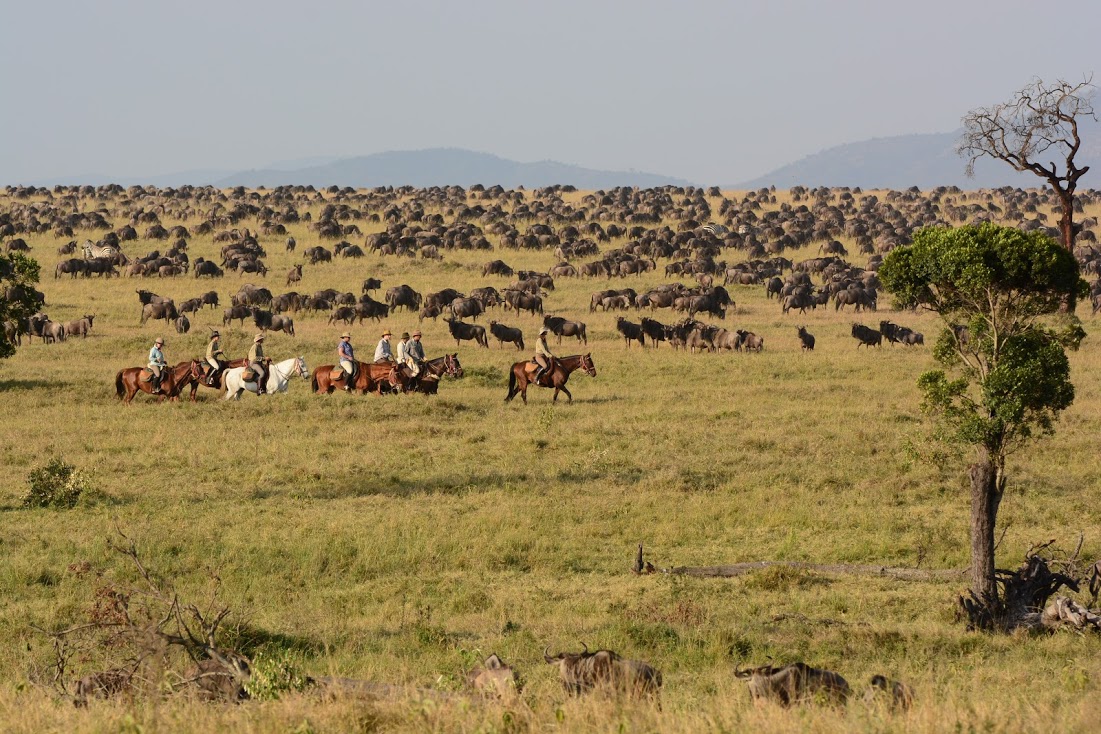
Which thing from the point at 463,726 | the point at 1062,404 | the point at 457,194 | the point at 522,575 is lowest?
the point at 522,575

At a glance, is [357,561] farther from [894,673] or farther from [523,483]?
[894,673]

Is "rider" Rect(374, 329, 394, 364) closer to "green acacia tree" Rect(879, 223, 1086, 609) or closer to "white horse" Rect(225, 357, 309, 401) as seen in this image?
"white horse" Rect(225, 357, 309, 401)

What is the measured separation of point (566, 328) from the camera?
40.2 meters

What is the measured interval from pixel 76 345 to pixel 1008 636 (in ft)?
100

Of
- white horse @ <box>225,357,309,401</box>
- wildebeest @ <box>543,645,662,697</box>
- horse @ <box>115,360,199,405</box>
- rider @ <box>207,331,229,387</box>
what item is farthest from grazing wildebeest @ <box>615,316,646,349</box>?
wildebeest @ <box>543,645,662,697</box>

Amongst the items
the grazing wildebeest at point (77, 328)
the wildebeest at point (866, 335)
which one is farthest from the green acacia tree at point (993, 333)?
the grazing wildebeest at point (77, 328)

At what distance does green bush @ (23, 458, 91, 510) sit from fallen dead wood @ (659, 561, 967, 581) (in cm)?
946

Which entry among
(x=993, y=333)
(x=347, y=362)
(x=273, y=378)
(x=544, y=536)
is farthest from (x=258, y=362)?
(x=993, y=333)

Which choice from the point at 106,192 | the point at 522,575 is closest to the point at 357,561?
the point at 522,575

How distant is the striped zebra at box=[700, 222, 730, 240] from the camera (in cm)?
A: 6750

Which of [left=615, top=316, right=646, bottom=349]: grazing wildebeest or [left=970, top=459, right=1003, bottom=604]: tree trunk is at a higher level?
[left=615, top=316, right=646, bottom=349]: grazing wildebeest

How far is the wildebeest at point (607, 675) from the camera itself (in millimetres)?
9078

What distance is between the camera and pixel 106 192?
315ft

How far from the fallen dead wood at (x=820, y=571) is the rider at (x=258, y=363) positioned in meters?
15.4
